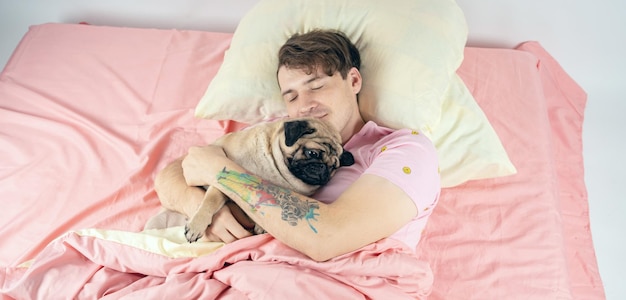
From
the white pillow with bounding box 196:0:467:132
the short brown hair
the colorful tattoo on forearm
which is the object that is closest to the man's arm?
the colorful tattoo on forearm

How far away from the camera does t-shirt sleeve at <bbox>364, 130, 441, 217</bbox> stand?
1.67m

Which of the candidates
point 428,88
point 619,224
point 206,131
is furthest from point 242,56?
point 619,224

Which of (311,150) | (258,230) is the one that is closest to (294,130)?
(311,150)

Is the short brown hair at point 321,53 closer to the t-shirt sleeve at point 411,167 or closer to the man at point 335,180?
the man at point 335,180

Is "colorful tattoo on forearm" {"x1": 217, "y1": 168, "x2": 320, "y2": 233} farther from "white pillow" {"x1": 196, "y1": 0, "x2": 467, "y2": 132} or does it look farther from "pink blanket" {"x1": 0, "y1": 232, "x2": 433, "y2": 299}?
"white pillow" {"x1": 196, "y1": 0, "x2": 467, "y2": 132}

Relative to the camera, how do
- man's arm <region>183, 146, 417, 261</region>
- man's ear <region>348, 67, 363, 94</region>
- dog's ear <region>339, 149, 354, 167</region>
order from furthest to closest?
man's ear <region>348, 67, 363, 94</region> → dog's ear <region>339, 149, 354, 167</region> → man's arm <region>183, 146, 417, 261</region>

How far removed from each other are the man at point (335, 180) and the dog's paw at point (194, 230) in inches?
1.4

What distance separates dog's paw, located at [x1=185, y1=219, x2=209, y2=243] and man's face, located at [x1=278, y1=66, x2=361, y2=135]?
0.53m

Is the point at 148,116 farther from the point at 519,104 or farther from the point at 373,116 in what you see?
the point at 519,104

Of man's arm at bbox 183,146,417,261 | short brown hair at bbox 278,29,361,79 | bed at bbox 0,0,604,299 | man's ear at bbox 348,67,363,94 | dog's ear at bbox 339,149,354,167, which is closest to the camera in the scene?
man's arm at bbox 183,146,417,261

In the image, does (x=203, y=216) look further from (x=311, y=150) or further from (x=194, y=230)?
(x=311, y=150)

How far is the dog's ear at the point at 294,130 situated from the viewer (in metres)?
1.75

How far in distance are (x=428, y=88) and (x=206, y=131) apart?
102 centimetres

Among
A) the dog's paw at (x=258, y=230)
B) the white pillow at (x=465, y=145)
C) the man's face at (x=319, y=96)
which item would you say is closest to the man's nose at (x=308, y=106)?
the man's face at (x=319, y=96)
